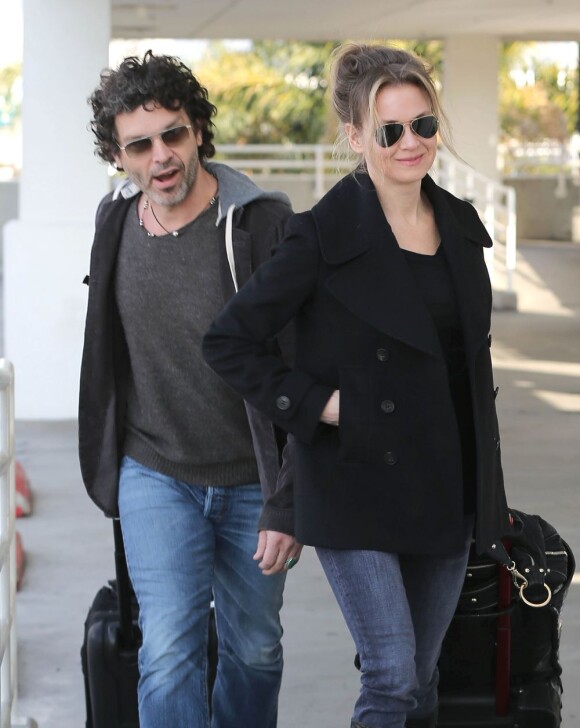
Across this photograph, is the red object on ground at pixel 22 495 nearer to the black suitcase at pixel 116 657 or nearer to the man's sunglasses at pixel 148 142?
the black suitcase at pixel 116 657

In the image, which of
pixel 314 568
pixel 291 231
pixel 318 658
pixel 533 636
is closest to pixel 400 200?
pixel 291 231

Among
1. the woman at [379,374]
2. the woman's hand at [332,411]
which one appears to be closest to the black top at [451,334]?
the woman at [379,374]

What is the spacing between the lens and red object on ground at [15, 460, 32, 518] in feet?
22.3

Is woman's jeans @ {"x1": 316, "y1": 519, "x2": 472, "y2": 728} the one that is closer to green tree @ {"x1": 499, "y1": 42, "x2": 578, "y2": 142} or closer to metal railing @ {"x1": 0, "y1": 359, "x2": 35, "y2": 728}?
metal railing @ {"x1": 0, "y1": 359, "x2": 35, "y2": 728}

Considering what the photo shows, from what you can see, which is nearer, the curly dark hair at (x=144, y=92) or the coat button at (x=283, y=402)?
the coat button at (x=283, y=402)

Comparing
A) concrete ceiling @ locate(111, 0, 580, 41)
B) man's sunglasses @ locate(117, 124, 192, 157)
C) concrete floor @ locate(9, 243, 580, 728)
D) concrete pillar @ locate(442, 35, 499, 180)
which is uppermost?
concrete ceiling @ locate(111, 0, 580, 41)

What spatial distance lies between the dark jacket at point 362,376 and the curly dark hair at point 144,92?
548 mm

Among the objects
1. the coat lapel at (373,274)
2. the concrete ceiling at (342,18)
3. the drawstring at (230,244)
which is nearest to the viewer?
A: the coat lapel at (373,274)

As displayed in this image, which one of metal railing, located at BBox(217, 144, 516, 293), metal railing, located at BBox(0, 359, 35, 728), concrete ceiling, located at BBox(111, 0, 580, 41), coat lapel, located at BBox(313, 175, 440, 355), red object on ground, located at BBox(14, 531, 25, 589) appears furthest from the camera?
metal railing, located at BBox(217, 144, 516, 293)

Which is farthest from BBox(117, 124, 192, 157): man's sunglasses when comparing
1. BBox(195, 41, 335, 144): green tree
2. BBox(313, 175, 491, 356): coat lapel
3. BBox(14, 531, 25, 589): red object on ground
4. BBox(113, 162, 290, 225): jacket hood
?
BBox(195, 41, 335, 144): green tree

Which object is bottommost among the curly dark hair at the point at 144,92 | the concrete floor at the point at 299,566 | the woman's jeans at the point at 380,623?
the concrete floor at the point at 299,566

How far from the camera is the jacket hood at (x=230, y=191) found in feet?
10.0

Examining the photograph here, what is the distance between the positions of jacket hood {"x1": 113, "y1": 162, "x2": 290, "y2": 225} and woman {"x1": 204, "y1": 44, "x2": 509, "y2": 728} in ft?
1.10

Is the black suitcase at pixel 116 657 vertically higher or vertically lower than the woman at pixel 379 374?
lower
